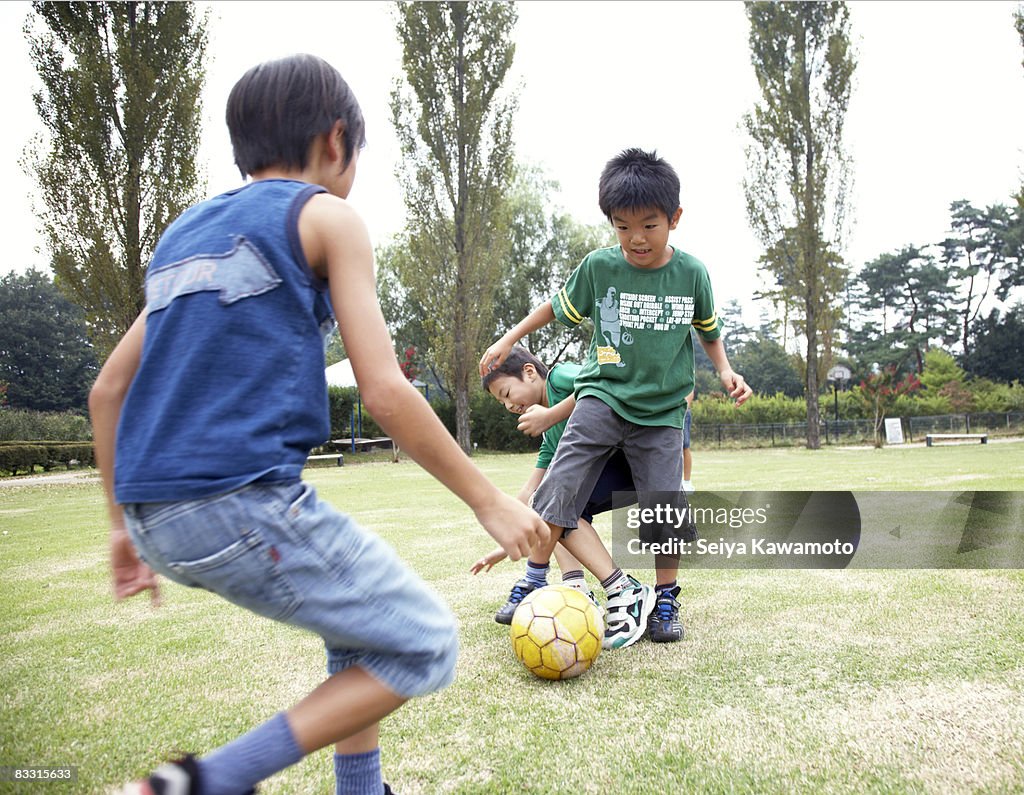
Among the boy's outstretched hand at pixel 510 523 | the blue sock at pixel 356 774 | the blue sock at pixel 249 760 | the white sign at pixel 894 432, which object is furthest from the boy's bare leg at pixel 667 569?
the white sign at pixel 894 432

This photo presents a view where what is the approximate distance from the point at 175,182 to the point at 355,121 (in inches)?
705

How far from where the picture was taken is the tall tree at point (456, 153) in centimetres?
2233

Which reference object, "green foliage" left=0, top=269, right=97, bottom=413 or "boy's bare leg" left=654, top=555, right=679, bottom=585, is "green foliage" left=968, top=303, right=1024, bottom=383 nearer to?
"boy's bare leg" left=654, top=555, right=679, bottom=585

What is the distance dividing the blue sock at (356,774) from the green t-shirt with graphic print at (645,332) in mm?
1883

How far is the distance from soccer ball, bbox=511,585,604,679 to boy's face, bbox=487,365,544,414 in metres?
1.28

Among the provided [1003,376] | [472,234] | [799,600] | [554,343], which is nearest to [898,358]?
[1003,376]

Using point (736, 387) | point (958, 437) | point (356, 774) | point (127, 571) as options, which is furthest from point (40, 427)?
point (958, 437)

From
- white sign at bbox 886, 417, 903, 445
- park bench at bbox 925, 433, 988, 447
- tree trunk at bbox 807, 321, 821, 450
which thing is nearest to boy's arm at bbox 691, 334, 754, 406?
park bench at bbox 925, 433, 988, 447

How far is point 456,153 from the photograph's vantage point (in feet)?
74.0

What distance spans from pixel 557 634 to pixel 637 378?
3.71ft

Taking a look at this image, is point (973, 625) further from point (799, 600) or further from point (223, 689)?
point (223, 689)

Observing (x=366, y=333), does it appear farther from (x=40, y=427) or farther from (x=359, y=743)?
(x=40, y=427)

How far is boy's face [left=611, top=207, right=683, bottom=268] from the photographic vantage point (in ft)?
Answer: 9.94

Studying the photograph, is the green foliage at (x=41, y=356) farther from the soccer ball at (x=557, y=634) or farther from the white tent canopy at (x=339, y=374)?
the soccer ball at (x=557, y=634)
